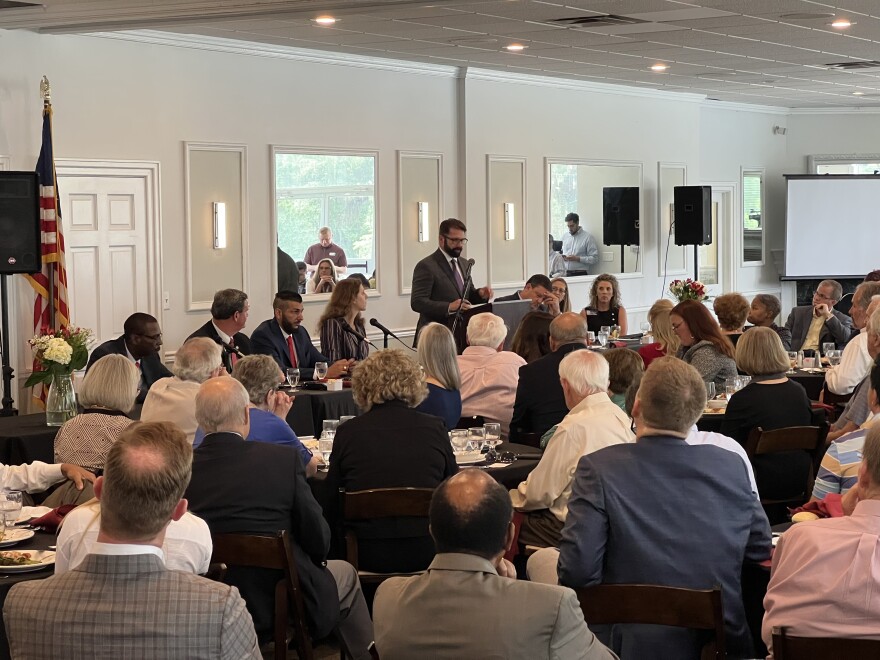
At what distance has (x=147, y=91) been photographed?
33.0ft

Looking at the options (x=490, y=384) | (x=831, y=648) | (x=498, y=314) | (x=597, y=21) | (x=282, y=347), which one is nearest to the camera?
(x=831, y=648)

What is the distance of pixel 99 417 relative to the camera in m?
5.25

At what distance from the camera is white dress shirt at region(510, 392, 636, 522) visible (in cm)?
464

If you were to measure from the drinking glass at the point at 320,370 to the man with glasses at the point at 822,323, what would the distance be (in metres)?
4.29

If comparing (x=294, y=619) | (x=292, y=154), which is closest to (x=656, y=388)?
(x=294, y=619)

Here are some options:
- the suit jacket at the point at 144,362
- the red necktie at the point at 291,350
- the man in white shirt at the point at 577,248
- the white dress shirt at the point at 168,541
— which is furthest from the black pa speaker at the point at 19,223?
the man in white shirt at the point at 577,248

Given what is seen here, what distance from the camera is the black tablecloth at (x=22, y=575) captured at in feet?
12.3

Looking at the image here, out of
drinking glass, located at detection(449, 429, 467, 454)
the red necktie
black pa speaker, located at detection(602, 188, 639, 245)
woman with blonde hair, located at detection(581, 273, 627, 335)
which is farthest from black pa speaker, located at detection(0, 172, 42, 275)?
black pa speaker, located at detection(602, 188, 639, 245)

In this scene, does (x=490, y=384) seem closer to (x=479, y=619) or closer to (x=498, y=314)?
(x=498, y=314)

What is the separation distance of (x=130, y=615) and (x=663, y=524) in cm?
168

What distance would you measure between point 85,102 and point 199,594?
7.75m

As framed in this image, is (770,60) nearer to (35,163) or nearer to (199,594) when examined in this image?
(35,163)

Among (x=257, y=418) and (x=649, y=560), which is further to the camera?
(x=257, y=418)

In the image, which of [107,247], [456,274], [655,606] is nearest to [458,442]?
[655,606]
